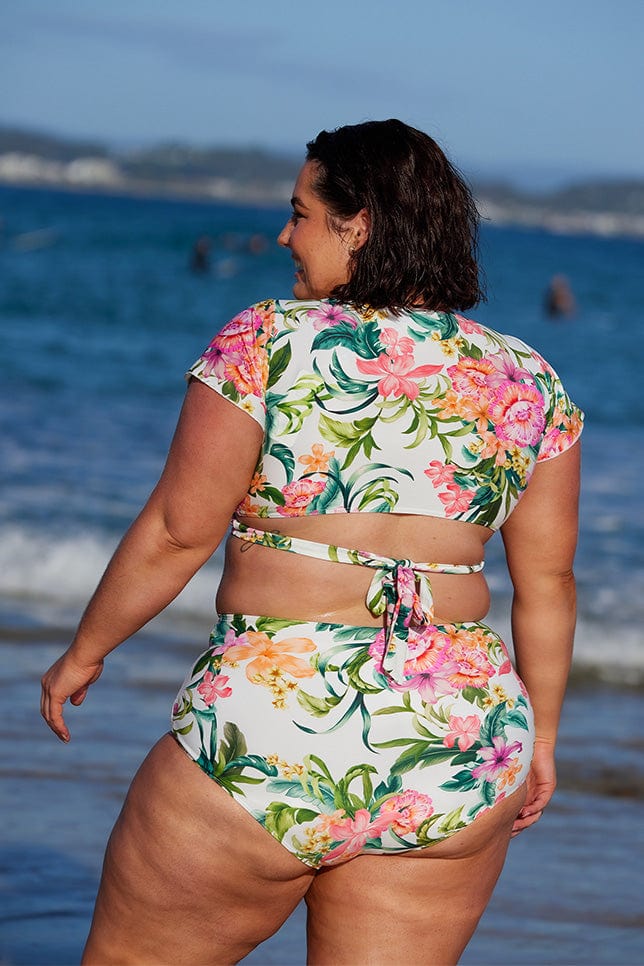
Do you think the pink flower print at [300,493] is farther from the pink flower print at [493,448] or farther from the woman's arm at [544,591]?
the woman's arm at [544,591]

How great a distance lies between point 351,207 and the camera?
1824mm

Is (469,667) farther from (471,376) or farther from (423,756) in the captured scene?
(471,376)

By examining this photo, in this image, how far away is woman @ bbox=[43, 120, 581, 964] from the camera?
174 centimetres

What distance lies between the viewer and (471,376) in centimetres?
182

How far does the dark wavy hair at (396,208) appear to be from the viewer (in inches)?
71.4

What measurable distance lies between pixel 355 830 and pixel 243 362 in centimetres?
60

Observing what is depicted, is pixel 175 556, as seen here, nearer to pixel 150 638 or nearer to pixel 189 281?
pixel 150 638

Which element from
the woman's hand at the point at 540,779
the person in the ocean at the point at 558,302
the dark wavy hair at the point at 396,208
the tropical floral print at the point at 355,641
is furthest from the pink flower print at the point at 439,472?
the person in the ocean at the point at 558,302

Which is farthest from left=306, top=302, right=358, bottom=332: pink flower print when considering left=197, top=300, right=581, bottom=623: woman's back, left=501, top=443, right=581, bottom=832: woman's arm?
left=501, top=443, right=581, bottom=832: woman's arm

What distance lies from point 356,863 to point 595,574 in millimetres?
6250

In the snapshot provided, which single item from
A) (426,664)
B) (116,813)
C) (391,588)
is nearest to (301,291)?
(391,588)

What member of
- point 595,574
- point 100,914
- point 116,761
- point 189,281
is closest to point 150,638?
point 116,761

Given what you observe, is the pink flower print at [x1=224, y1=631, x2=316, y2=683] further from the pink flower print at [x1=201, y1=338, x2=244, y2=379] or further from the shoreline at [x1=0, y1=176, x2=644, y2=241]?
the shoreline at [x1=0, y1=176, x2=644, y2=241]

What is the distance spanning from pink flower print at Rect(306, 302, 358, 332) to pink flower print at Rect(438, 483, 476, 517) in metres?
0.24
